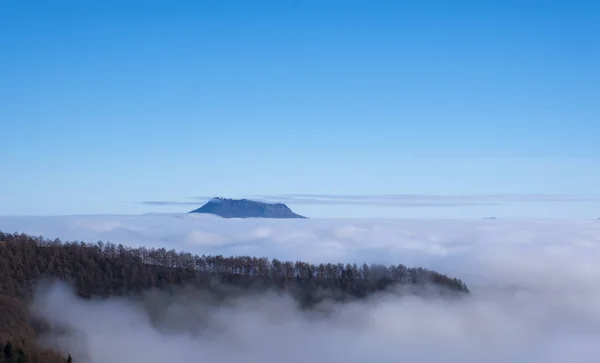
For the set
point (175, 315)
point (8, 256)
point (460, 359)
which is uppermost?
point (8, 256)

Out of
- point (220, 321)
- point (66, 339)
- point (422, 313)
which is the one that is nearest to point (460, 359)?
point (422, 313)

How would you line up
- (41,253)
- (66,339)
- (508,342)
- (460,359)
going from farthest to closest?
1. (508,342)
2. (41,253)
3. (460,359)
4. (66,339)

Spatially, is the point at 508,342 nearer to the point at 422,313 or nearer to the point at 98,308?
the point at 422,313

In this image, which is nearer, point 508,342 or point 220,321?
point 220,321

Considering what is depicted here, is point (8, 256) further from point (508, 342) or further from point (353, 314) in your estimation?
point (508, 342)

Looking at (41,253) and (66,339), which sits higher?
(41,253)

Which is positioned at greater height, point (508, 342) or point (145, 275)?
point (145, 275)

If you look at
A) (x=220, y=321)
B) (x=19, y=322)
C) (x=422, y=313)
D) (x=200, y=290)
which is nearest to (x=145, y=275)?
(x=200, y=290)

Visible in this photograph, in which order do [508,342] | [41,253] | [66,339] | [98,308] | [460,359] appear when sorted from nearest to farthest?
[66,339]
[98,308]
[460,359]
[41,253]
[508,342]

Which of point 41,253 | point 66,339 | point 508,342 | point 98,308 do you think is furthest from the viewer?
point 508,342
